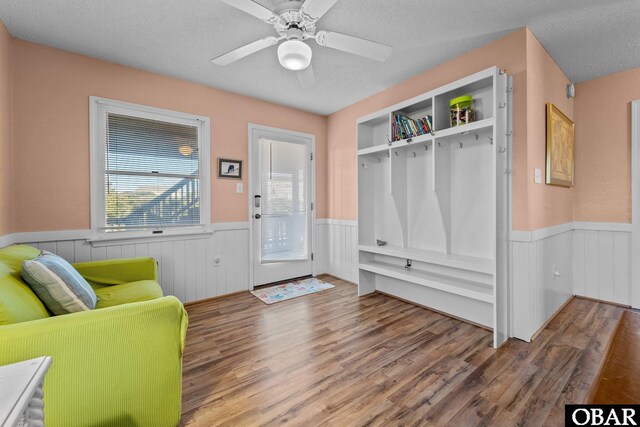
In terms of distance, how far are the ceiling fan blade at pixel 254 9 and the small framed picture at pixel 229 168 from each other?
1.92 m

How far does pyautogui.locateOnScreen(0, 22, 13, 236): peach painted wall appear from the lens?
2.03 metres

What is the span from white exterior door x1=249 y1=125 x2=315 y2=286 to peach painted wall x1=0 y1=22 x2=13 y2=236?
2.06m

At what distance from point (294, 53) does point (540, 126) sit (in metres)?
2.13

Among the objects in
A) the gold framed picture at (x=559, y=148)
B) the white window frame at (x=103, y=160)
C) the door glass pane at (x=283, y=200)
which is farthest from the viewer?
the door glass pane at (x=283, y=200)

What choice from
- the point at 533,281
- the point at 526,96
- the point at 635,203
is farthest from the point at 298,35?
the point at 635,203

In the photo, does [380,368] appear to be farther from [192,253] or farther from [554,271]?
[192,253]

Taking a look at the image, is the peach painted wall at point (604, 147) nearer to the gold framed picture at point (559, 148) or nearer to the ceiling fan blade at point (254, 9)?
the gold framed picture at point (559, 148)

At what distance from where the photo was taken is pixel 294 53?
5.68 ft

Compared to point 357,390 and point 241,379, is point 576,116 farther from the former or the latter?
point 241,379

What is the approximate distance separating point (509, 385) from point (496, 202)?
1257 mm

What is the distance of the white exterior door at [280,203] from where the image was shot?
3605 millimetres

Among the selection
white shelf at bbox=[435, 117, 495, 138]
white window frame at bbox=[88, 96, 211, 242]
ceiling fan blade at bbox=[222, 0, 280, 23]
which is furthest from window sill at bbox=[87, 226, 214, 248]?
white shelf at bbox=[435, 117, 495, 138]

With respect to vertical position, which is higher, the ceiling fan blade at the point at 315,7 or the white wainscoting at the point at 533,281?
the ceiling fan blade at the point at 315,7

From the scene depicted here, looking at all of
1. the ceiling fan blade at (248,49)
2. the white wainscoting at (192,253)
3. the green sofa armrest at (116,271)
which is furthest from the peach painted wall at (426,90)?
the green sofa armrest at (116,271)
